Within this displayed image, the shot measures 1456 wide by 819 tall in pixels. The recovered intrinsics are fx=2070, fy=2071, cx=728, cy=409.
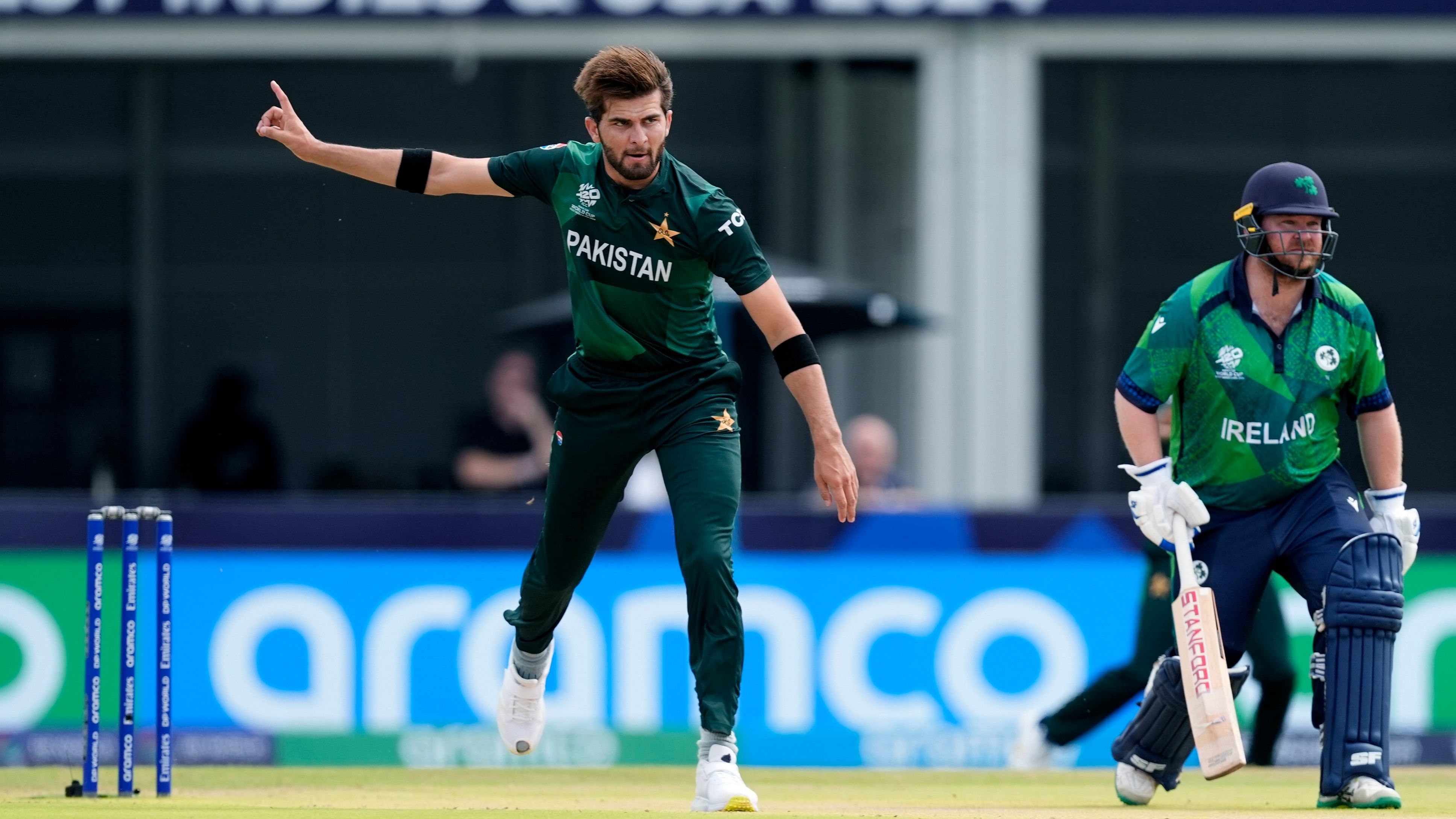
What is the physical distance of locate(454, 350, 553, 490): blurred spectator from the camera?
12.2 meters

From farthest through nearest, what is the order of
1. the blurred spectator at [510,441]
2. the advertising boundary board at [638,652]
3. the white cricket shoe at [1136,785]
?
the blurred spectator at [510,441], the advertising boundary board at [638,652], the white cricket shoe at [1136,785]

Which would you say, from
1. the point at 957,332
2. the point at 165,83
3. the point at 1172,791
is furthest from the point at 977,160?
the point at 165,83

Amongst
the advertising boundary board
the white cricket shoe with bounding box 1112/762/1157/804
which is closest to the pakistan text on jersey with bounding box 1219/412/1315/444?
the white cricket shoe with bounding box 1112/762/1157/804

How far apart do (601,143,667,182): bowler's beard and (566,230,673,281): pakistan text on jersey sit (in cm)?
22

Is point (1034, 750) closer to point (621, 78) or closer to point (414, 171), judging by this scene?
point (414, 171)

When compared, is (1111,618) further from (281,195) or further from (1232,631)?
(281,195)

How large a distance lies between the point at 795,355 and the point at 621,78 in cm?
97

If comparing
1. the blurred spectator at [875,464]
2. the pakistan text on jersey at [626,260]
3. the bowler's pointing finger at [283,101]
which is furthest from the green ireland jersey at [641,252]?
the blurred spectator at [875,464]

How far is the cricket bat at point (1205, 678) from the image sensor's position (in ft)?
20.7

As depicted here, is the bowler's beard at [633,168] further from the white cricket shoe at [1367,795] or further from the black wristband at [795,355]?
the white cricket shoe at [1367,795]

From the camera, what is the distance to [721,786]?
6.07 metres

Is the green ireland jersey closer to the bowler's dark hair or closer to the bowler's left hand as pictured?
the bowler's dark hair

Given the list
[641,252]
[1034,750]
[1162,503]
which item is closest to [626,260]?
[641,252]

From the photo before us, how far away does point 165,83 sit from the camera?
19172mm
